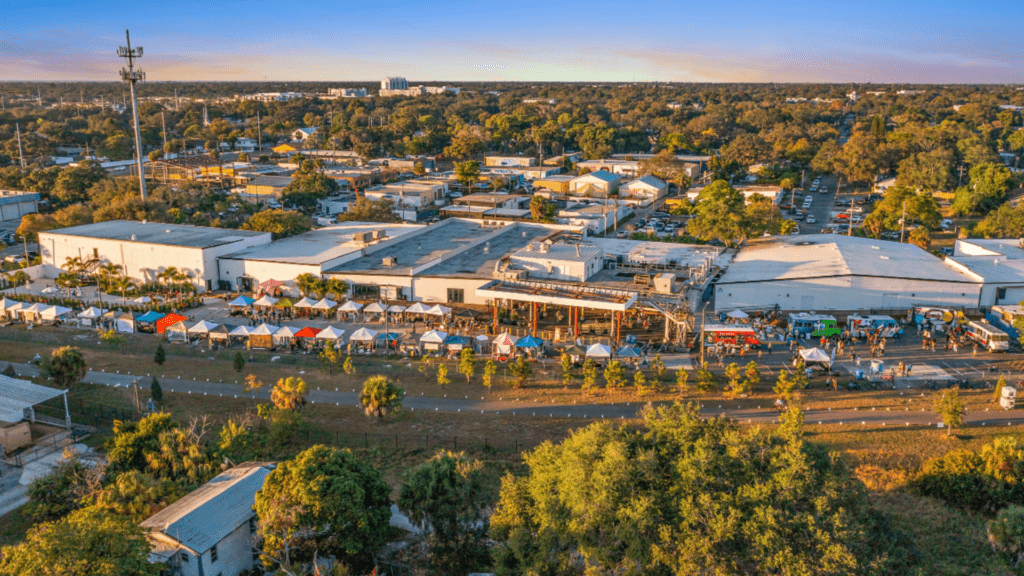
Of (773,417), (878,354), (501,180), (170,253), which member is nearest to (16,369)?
(170,253)

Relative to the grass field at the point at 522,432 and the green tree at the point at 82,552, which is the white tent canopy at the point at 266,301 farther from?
the green tree at the point at 82,552

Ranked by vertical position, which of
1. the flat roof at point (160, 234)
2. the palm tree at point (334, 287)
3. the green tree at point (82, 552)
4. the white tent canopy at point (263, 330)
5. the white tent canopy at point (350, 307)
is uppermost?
the flat roof at point (160, 234)

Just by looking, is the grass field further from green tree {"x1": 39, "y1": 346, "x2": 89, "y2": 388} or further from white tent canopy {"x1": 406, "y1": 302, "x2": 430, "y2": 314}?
white tent canopy {"x1": 406, "y1": 302, "x2": 430, "y2": 314}

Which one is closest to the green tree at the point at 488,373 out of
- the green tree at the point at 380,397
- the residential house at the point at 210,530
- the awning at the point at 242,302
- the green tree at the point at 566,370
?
the green tree at the point at 566,370

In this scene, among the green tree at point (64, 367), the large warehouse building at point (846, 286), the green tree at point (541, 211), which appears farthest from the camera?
the green tree at point (541, 211)

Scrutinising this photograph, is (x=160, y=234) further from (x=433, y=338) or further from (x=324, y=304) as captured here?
(x=433, y=338)

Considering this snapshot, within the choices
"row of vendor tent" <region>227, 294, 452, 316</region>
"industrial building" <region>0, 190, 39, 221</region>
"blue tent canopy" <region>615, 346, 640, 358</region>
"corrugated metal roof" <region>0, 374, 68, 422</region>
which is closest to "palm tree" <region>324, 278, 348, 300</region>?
"row of vendor tent" <region>227, 294, 452, 316</region>

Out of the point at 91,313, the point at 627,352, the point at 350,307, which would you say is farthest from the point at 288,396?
the point at 91,313
